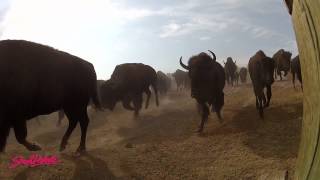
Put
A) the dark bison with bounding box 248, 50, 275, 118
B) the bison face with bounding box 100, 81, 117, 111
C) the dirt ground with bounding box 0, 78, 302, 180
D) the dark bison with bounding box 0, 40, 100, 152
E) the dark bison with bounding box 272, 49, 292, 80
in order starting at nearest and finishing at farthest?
the dirt ground with bounding box 0, 78, 302, 180
the dark bison with bounding box 0, 40, 100, 152
the dark bison with bounding box 248, 50, 275, 118
the bison face with bounding box 100, 81, 117, 111
the dark bison with bounding box 272, 49, 292, 80

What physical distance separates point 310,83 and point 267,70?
13297mm

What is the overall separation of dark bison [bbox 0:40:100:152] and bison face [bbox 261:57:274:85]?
6.41 meters

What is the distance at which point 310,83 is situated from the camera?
0.97 m

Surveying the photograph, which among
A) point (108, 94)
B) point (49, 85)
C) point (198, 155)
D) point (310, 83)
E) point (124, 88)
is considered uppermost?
point (49, 85)

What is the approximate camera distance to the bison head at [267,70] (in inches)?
543

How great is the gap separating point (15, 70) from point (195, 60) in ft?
20.4

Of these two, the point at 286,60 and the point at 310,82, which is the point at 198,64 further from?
the point at 286,60

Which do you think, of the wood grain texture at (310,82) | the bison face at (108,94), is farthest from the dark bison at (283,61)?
the wood grain texture at (310,82)

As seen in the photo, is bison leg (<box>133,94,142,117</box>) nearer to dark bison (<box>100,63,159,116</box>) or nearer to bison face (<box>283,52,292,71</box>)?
dark bison (<box>100,63,159,116</box>)

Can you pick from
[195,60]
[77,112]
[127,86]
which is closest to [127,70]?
[127,86]

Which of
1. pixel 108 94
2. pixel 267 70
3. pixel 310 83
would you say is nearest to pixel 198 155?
pixel 267 70

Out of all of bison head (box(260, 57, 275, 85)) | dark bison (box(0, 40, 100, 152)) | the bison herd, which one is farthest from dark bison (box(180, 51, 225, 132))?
dark bison (box(0, 40, 100, 152))

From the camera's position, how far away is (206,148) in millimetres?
9539

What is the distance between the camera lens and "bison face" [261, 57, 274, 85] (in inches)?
543
